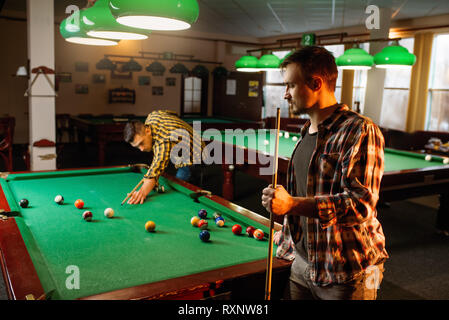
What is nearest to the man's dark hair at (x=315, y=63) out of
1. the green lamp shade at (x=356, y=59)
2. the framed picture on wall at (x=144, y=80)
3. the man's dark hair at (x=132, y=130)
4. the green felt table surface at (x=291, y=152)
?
the man's dark hair at (x=132, y=130)

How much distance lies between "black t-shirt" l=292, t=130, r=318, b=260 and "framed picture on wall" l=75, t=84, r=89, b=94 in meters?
9.33

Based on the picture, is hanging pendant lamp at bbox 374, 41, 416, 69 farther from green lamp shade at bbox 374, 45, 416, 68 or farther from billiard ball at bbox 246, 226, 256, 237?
billiard ball at bbox 246, 226, 256, 237

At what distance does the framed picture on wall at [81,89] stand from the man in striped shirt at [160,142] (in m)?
6.80

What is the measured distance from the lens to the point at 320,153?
54.8 inches

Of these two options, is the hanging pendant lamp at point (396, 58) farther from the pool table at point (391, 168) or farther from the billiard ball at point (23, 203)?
the billiard ball at point (23, 203)

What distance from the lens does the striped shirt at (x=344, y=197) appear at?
4.12 feet

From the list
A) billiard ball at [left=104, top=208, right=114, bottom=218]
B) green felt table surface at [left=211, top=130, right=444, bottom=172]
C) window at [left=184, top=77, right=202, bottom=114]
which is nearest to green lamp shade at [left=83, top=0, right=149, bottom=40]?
billiard ball at [left=104, top=208, right=114, bottom=218]

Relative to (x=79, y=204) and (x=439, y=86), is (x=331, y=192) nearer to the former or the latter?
(x=79, y=204)

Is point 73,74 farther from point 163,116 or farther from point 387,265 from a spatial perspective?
point 387,265

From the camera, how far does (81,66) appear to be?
32.1 ft

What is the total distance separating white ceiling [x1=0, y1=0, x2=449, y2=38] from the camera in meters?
6.52

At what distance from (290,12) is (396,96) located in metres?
2.84

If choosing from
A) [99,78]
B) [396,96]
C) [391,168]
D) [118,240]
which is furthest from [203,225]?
[99,78]
